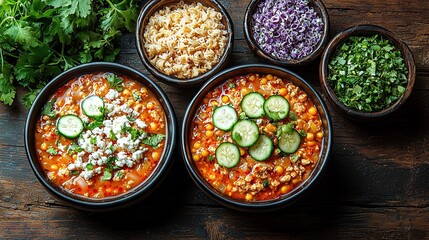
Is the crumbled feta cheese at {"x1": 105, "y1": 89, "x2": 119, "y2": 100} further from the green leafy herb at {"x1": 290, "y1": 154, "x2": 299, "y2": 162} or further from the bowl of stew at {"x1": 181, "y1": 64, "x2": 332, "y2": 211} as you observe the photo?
the green leafy herb at {"x1": 290, "y1": 154, "x2": 299, "y2": 162}

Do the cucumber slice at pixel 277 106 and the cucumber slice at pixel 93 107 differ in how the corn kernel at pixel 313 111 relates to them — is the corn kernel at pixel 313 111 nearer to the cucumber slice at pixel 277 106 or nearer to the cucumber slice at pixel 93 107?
the cucumber slice at pixel 277 106

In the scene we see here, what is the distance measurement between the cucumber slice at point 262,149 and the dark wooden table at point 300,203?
61cm

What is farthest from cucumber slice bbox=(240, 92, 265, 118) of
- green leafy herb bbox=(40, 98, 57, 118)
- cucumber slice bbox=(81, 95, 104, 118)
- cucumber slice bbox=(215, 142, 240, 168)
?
green leafy herb bbox=(40, 98, 57, 118)

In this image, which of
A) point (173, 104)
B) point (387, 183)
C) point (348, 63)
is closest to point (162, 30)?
point (173, 104)

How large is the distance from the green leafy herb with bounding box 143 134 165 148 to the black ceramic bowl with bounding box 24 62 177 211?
6 centimetres

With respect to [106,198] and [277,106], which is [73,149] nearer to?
[106,198]

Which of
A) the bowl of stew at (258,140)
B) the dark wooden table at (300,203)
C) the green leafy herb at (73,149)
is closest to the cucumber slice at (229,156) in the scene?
the bowl of stew at (258,140)

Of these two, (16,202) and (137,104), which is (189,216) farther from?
(16,202)

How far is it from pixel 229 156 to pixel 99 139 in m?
0.97

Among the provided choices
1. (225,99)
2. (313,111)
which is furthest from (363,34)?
(225,99)

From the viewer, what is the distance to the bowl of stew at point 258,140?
4324 millimetres

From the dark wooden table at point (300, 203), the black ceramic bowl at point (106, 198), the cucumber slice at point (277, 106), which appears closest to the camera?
the black ceramic bowl at point (106, 198)

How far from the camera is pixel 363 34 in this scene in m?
4.72

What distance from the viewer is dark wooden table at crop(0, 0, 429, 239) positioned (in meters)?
4.71
